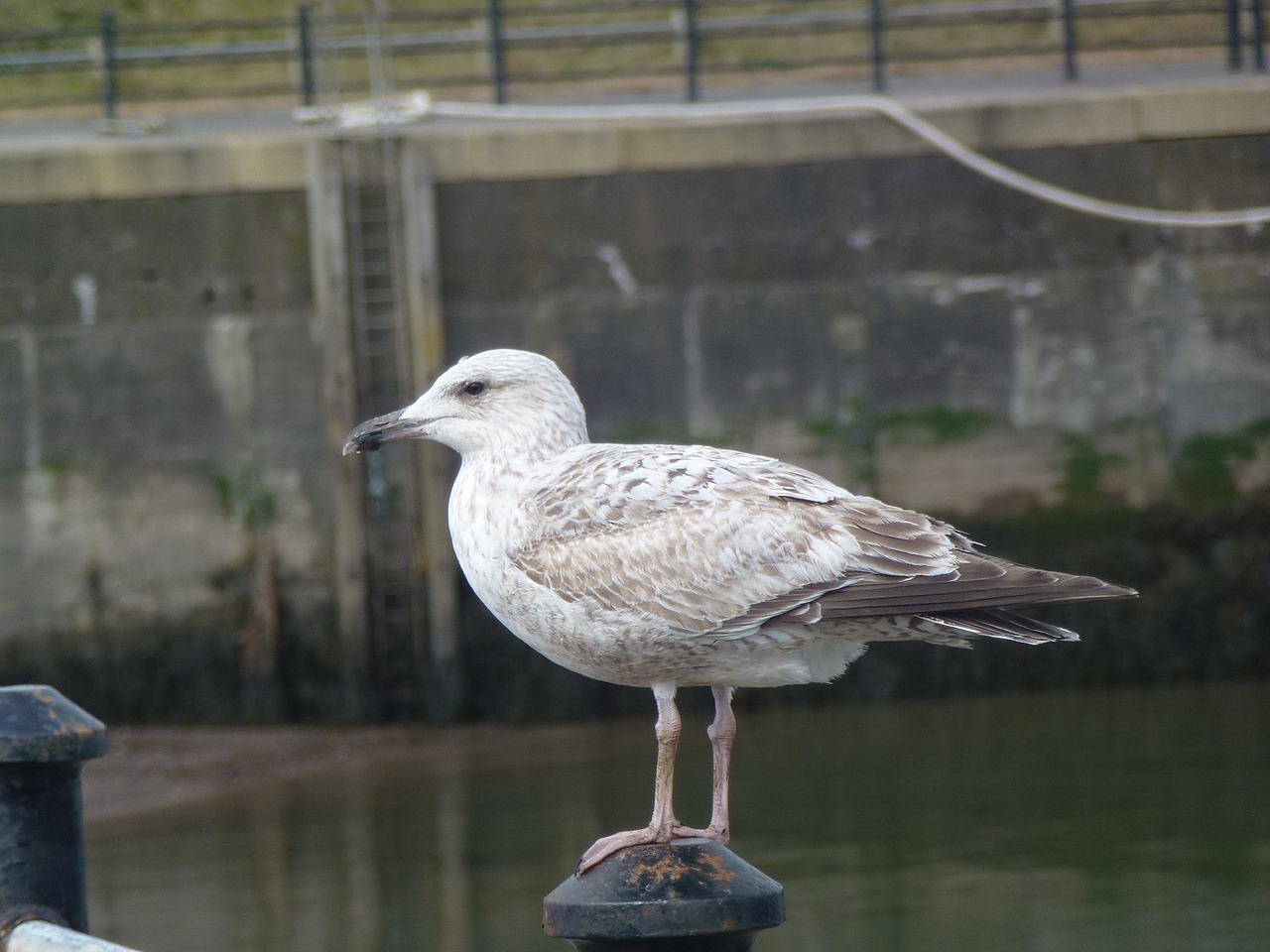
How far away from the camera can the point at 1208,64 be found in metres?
15.5

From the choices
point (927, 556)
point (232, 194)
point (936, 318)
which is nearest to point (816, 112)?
point (936, 318)

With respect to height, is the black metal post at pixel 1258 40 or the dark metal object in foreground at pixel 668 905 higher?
the black metal post at pixel 1258 40

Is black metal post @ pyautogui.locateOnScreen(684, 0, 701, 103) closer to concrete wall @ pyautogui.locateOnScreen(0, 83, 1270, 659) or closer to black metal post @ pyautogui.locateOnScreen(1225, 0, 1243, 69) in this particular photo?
concrete wall @ pyautogui.locateOnScreen(0, 83, 1270, 659)

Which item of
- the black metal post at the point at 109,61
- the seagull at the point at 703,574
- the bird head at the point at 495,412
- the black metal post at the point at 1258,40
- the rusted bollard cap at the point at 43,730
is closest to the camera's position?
the rusted bollard cap at the point at 43,730

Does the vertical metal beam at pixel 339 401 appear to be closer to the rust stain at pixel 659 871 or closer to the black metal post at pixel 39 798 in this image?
the black metal post at pixel 39 798

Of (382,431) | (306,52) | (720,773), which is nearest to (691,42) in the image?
(306,52)

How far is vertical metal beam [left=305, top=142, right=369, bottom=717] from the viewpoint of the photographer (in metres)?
10.6

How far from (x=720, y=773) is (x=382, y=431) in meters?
1.14

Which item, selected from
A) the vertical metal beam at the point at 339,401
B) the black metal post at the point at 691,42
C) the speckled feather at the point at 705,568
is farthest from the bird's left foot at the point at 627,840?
the black metal post at the point at 691,42

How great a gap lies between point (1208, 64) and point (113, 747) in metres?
11.3

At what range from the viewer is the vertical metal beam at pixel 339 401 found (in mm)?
10633

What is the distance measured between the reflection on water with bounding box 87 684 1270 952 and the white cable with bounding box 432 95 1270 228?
10.0 feet

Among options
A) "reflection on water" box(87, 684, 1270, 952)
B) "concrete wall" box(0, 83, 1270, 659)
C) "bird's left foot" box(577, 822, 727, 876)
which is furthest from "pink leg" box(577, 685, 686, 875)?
"concrete wall" box(0, 83, 1270, 659)

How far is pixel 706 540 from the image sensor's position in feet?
12.1
